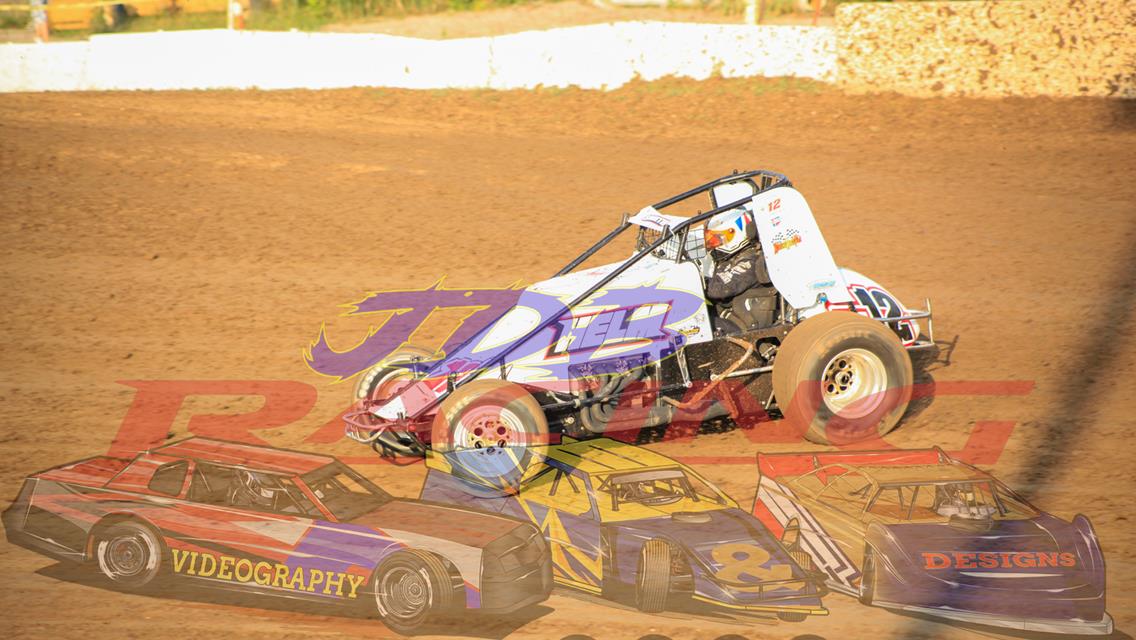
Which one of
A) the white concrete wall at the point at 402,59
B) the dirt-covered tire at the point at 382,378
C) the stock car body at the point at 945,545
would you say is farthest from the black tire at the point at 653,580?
the white concrete wall at the point at 402,59

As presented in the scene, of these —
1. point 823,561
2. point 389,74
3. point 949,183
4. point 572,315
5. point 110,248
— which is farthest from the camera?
point 389,74

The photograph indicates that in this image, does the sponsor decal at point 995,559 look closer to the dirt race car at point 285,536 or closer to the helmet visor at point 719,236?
the dirt race car at point 285,536

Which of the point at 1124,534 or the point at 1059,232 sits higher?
the point at 1059,232

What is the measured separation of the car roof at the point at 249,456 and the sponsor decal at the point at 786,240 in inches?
123

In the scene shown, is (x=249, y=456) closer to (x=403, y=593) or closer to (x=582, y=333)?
(x=403, y=593)

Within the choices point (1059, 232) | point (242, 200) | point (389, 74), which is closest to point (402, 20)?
point (389, 74)

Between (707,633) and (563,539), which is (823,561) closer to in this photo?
(707,633)

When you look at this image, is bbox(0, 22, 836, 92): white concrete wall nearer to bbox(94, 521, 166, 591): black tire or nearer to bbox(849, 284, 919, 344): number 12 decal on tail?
bbox(849, 284, 919, 344): number 12 decal on tail

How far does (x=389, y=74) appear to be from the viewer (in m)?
15.9

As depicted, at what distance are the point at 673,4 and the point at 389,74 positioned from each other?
18.9 feet

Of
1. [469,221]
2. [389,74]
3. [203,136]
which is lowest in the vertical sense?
[469,221]

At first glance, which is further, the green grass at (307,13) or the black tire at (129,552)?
the green grass at (307,13)

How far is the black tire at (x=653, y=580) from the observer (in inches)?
200

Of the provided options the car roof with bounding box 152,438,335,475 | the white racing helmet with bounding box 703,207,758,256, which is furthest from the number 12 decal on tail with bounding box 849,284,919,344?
the car roof with bounding box 152,438,335,475
